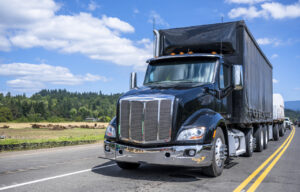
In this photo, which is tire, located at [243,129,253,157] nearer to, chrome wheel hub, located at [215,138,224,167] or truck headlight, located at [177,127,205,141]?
chrome wheel hub, located at [215,138,224,167]

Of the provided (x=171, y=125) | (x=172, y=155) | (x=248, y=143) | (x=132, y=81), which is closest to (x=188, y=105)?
(x=171, y=125)

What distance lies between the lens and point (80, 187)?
606cm

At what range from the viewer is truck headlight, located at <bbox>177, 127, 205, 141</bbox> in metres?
6.48

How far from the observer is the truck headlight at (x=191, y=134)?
21.2 feet

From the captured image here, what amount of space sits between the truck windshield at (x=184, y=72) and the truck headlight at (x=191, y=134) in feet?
5.44

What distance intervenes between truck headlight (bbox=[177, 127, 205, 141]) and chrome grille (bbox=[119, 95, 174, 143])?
255mm

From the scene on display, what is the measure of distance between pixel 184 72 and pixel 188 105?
1.45m

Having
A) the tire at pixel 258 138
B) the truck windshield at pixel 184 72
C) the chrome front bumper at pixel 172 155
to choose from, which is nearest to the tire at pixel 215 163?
the chrome front bumper at pixel 172 155

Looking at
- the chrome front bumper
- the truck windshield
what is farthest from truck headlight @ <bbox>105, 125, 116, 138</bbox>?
the truck windshield

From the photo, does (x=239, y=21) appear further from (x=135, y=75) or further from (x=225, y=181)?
(x=225, y=181)

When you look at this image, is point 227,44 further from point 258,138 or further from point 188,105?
point 258,138

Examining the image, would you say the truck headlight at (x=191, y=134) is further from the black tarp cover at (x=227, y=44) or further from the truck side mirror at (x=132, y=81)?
the black tarp cover at (x=227, y=44)

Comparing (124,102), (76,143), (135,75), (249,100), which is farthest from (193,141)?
(76,143)

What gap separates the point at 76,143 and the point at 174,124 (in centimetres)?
1461
